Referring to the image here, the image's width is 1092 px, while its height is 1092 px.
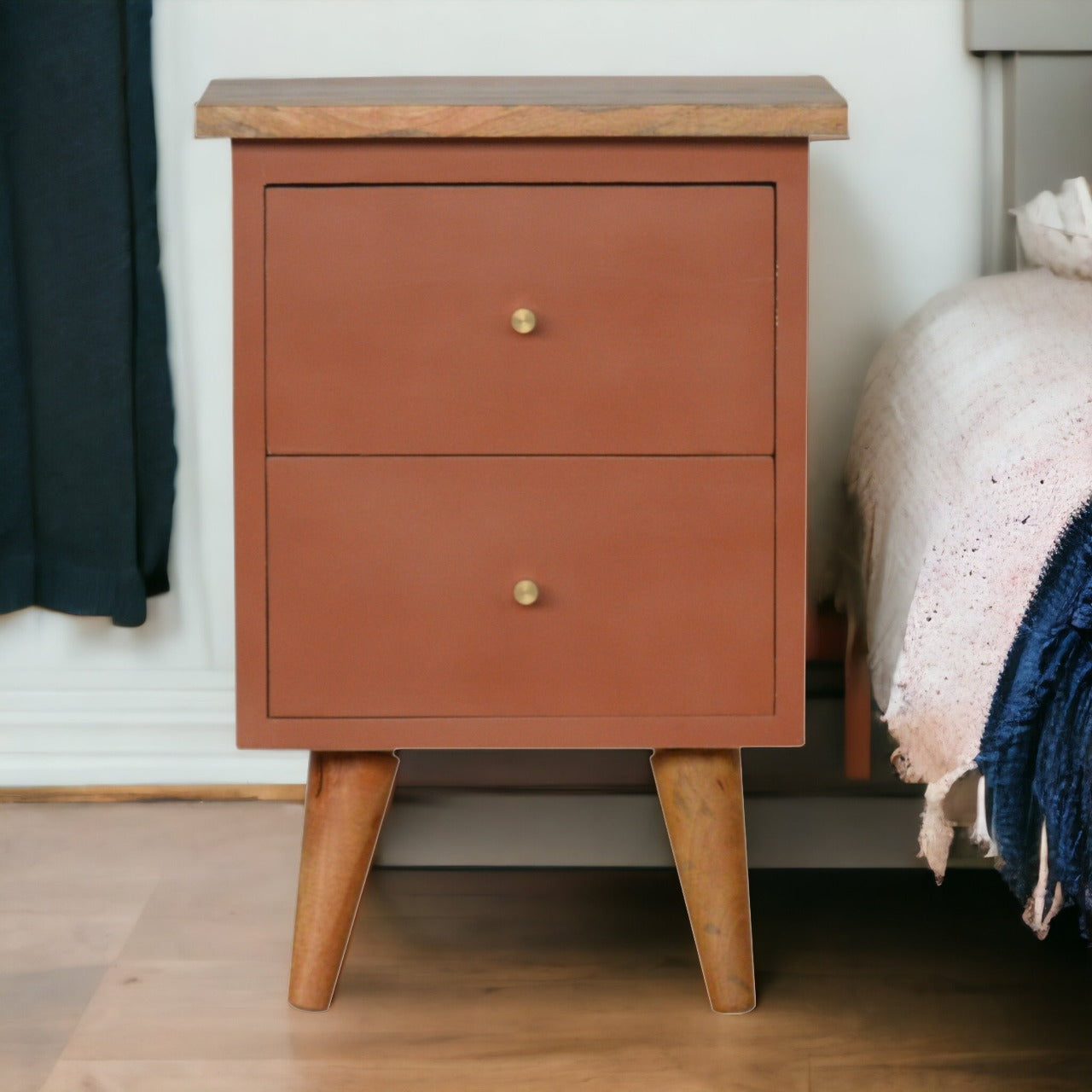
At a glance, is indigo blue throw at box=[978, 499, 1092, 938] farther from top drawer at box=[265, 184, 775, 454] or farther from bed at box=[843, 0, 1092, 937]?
top drawer at box=[265, 184, 775, 454]

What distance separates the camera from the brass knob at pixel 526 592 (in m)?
0.76

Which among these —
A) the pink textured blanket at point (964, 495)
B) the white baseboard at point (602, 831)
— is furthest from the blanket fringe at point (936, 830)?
the white baseboard at point (602, 831)

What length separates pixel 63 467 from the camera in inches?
46.4

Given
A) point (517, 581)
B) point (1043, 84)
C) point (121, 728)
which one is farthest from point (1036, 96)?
point (121, 728)

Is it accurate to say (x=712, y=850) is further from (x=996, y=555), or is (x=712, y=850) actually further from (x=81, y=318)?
(x=81, y=318)

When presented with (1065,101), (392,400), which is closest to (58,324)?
(392,400)

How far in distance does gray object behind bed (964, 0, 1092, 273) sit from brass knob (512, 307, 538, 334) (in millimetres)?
619

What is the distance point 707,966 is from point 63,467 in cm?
81

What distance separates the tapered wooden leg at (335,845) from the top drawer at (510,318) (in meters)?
0.23

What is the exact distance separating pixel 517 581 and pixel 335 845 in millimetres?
239

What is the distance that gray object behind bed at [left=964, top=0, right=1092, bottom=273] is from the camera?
3.54ft

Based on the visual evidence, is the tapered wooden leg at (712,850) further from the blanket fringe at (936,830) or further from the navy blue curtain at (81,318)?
the navy blue curtain at (81,318)

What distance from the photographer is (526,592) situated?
76cm

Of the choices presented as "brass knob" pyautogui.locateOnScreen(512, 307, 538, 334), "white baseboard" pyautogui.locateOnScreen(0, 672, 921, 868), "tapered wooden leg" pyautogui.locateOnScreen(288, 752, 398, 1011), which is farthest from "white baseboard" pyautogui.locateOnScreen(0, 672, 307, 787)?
"brass knob" pyautogui.locateOnScreen(512, 307, 538, 334)
